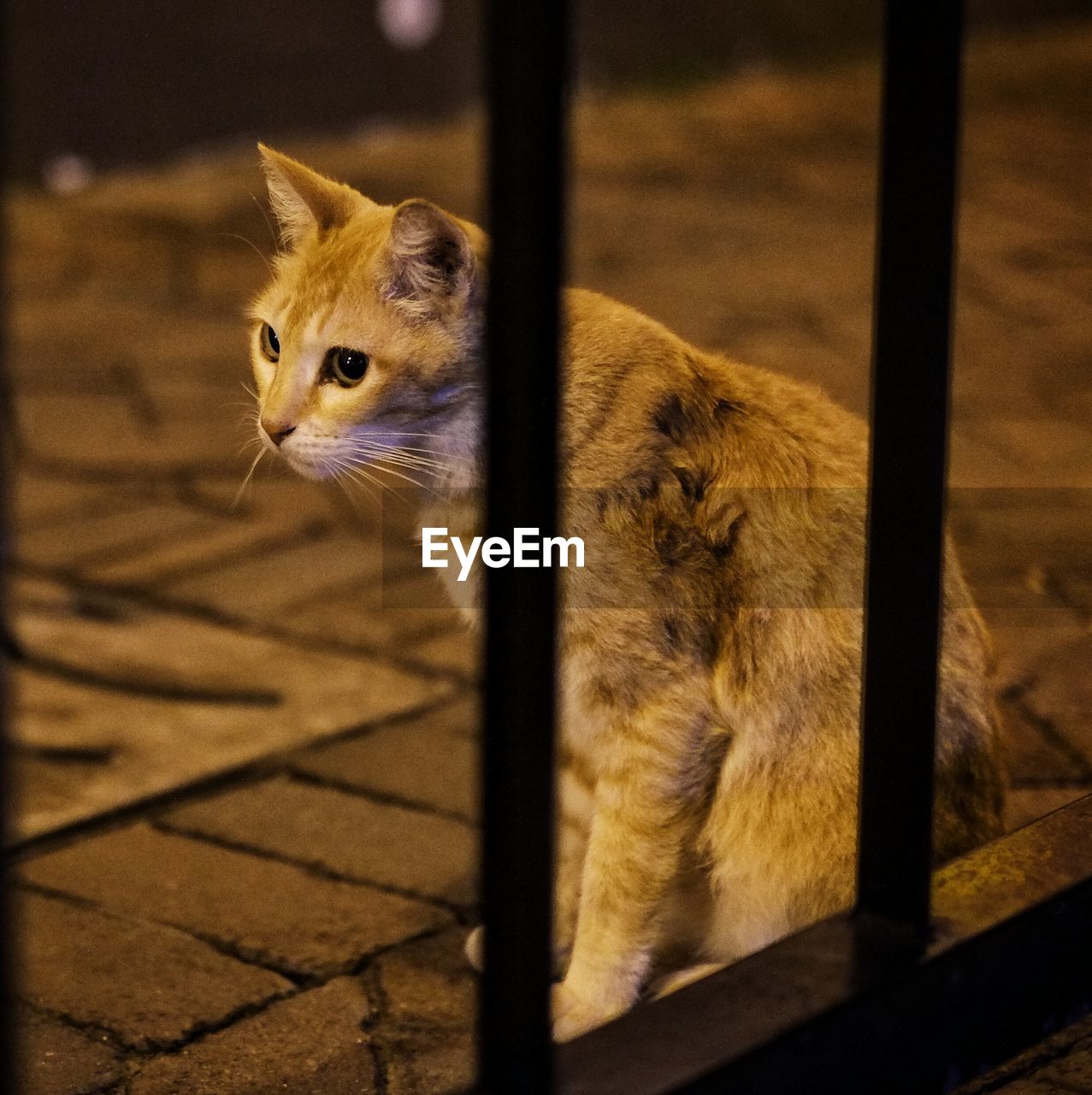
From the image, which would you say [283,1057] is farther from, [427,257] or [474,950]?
[427,257]

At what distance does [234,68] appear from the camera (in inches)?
274

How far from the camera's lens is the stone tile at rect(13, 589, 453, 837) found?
259 cm

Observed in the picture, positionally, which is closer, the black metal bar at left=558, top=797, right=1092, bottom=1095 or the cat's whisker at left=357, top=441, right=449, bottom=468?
the black metal bar at left=558, top=797, right=1092, bottom=1095

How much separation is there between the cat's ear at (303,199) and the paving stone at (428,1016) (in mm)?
891

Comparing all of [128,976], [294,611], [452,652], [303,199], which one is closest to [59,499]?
[294,611]

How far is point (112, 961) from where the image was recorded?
6.70ft

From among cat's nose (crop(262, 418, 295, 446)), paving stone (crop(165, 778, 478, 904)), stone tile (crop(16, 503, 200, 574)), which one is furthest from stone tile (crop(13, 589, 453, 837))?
cat's nose (crop(262, 418, 295, 446))

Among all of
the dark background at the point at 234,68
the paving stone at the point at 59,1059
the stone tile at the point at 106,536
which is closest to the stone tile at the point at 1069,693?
the paving stone at the point at 59,1059

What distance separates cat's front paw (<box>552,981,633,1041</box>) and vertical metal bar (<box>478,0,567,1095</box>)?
0.55 m

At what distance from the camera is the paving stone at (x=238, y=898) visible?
2088 mm

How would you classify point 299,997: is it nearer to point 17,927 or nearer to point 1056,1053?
point 17,927

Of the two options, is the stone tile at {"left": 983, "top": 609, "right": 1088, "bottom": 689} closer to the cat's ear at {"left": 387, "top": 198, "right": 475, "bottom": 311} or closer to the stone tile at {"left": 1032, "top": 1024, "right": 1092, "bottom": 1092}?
the stone tile at {"left": 1032, "top": 1024, "right": 1092, "bottom": 1092}

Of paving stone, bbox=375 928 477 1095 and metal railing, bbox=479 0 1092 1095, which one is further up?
metal railing, bbox=479 0 1092 1095

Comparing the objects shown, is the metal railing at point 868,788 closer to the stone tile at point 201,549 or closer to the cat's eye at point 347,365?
the cat's eye at point 347,365
